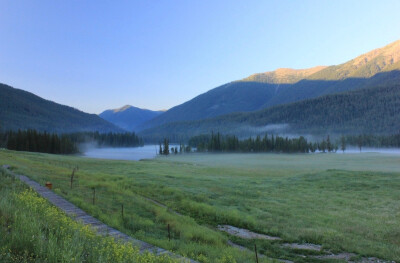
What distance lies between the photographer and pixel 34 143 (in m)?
123

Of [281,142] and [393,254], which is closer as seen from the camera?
[393,254]

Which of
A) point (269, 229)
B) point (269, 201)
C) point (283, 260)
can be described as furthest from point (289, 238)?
point (269, 201)

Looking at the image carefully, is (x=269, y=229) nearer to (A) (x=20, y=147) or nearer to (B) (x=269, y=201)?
(B) (x=269, y=201)

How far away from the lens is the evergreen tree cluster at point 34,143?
390ft

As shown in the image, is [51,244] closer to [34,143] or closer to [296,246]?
[296,246]

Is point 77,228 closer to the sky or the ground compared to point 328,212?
closer to the sky

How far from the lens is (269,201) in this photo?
27984mm

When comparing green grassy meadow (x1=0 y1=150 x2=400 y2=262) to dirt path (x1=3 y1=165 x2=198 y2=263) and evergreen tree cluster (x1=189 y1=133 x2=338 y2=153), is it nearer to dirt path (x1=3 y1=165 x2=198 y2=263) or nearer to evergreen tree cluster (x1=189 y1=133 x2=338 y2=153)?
dirt path (x1=3 y1=165 x2=198 y2=263)

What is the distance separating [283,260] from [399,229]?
35.7 feet

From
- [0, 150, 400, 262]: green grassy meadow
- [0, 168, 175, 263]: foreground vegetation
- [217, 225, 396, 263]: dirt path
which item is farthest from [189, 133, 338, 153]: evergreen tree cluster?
[0, 168, 175, 263]: foreground vegetation

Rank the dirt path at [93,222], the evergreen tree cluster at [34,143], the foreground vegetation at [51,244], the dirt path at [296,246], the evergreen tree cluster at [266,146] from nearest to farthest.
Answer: the foreground vegetation at [51,244] < the dirt path at [93,222] < the dirt path at [296,246] < the evergreen tree cluster at [34,143] < the evergreen tree cluster at [266,146]

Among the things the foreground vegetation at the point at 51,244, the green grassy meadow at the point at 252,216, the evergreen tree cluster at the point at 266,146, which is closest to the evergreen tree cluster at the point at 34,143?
the evergreen tree cluster at the point at 266,146

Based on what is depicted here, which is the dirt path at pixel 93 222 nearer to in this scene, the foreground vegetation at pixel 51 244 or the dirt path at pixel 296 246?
the foreground vegetation at pixel 51 244

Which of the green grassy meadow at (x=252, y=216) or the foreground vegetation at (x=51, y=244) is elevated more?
the foreground vegetation at (x=51, y=244)
